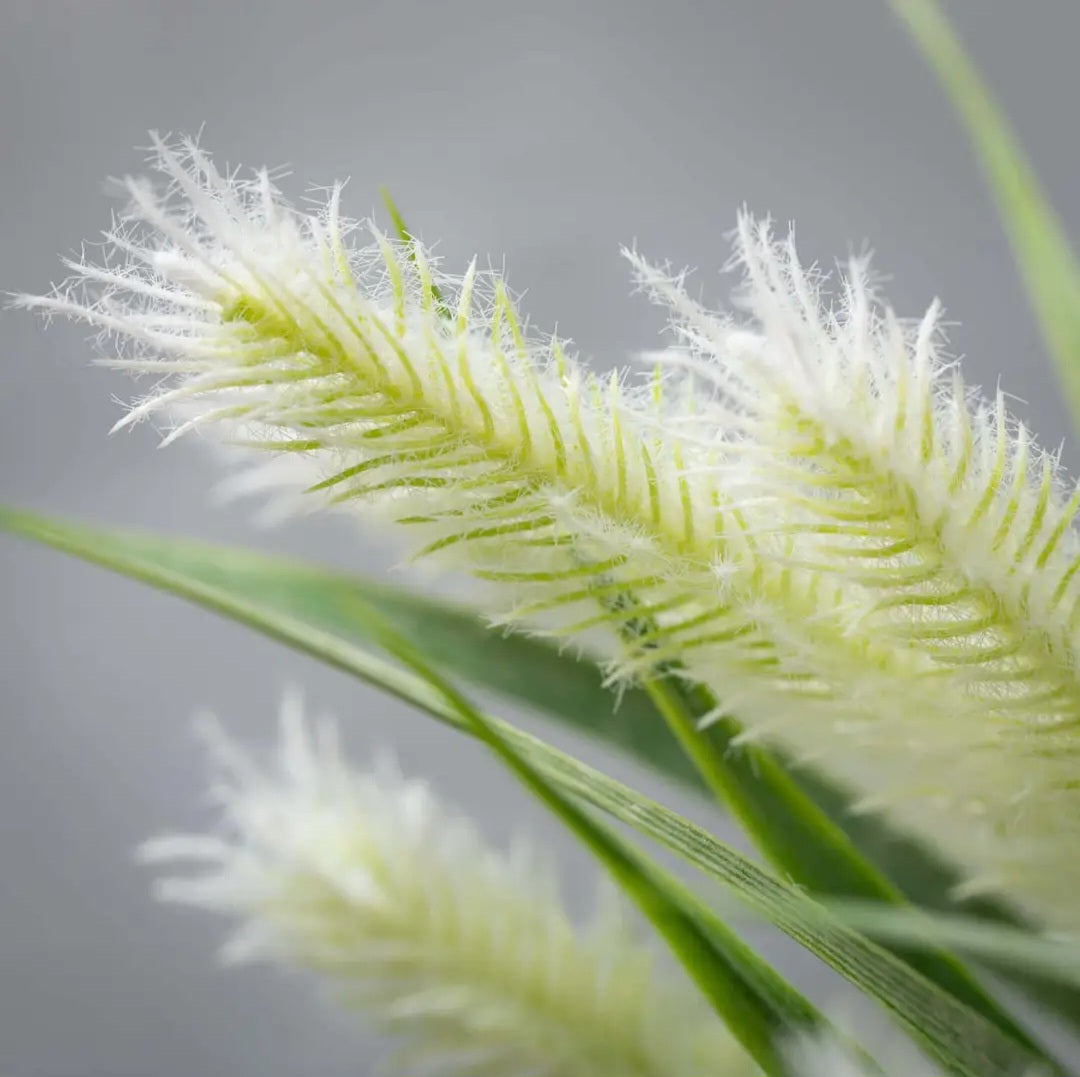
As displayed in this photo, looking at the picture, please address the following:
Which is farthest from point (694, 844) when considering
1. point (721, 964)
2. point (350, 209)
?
point (350, 209)

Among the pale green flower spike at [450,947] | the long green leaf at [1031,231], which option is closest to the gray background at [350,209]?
the pale green flower spike at [450,947]

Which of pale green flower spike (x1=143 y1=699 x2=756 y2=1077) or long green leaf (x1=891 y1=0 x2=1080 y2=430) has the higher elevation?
long green leaf (x1=891 y1=0 x2=1080 y2=430)

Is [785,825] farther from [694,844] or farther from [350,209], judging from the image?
[350,209]

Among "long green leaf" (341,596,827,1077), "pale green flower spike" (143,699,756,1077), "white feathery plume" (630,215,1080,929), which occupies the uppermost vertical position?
"white feathery plume" (630,215,1080,929)

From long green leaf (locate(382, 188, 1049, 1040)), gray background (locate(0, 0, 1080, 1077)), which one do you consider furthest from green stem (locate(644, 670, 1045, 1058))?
gray background (locate(0, 0, 1080, 1077))

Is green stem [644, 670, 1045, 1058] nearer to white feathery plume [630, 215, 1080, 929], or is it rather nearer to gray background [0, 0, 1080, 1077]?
white feathery plume [630, 215, 1080, 929]

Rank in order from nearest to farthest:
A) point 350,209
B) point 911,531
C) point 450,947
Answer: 1. point 911,531
2. point 450,947
3. point 350,209
